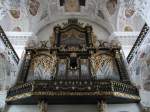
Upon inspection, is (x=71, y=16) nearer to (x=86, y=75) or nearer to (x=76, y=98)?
(x=86, y=75)

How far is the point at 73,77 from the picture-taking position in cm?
941

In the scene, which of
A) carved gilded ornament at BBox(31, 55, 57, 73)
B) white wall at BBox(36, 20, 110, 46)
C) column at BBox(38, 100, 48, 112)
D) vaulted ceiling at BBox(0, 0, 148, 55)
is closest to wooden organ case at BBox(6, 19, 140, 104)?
carved gilded ornament at BBox(31, 55, 57, 73)

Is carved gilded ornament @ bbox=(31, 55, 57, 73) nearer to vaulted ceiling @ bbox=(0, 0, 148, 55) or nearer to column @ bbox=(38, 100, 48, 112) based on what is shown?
column @ bbox=(38, 100, 48, 112)

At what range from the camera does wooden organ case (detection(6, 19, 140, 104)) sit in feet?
27.9

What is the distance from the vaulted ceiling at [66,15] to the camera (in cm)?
1378

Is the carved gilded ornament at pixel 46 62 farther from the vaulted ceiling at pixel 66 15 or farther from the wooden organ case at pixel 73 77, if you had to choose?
the vaulted ceiling at pixel 66 15

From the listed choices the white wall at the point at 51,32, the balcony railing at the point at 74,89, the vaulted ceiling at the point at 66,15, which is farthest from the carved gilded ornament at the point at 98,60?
the white wall at the point at 51,32

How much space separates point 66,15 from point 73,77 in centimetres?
757

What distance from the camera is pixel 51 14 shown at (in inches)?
616

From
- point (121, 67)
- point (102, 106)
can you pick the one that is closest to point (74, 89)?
point (102, 106)

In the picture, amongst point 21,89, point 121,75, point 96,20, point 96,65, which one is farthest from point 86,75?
point 96,20

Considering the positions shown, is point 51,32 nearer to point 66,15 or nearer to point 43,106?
point 66,15

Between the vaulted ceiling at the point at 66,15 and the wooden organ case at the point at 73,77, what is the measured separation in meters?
2.92

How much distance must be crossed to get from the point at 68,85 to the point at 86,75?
3.77 feet
